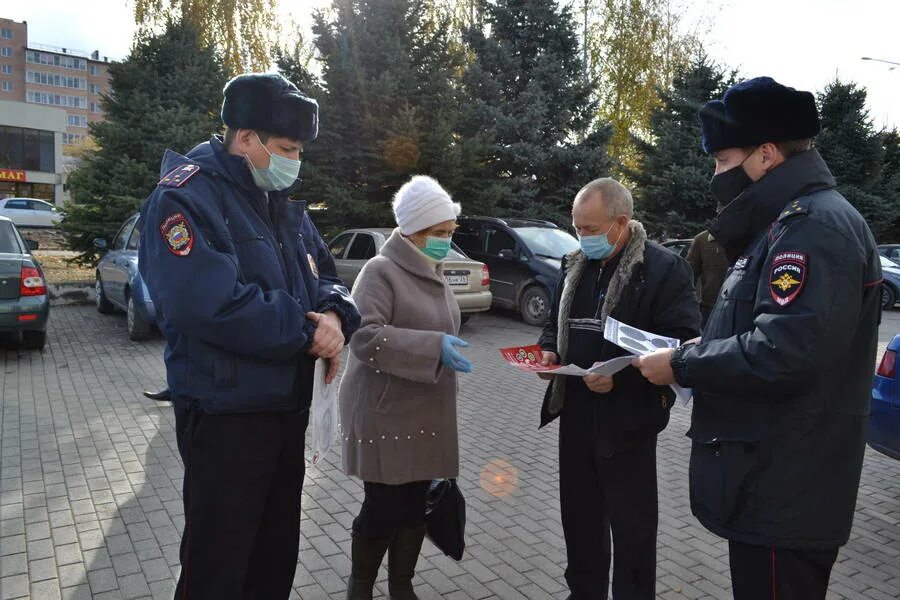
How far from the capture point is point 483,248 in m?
12.8

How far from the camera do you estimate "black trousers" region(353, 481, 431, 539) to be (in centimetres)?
290

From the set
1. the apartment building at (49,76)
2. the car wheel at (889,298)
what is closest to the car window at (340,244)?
the car wheel at (889,298)

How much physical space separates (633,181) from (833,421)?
18506 millimetres

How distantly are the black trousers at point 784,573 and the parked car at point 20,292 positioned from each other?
8.12 meters

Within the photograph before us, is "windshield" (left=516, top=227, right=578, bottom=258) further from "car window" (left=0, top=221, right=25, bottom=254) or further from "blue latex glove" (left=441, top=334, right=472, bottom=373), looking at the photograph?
"blue latex glove" (left=441, top=334, right=472, bottom=373)

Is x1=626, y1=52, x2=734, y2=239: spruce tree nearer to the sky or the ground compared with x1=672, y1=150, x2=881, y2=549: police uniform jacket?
nearer to the sky

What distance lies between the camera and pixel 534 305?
11938 mm

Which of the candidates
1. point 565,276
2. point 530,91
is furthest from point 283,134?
point 530,91

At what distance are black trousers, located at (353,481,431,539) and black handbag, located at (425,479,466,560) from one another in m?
0.07

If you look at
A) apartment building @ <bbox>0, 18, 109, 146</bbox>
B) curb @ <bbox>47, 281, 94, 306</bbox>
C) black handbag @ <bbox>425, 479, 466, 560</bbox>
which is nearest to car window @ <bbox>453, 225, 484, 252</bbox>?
curb @ <bbox>47, 281, 94, 306</bbox>

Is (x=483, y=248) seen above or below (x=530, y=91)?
below

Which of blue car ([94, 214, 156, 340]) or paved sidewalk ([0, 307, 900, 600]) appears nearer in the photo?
paved sidewalk ([0, 307, 900, 600])

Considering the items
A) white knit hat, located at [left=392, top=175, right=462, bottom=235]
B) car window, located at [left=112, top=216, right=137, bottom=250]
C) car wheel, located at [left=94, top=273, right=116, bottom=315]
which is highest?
white knit hat, located at [left=392, top=175, right=462, bottom=235]

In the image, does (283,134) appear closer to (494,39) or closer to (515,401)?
(515,401)
